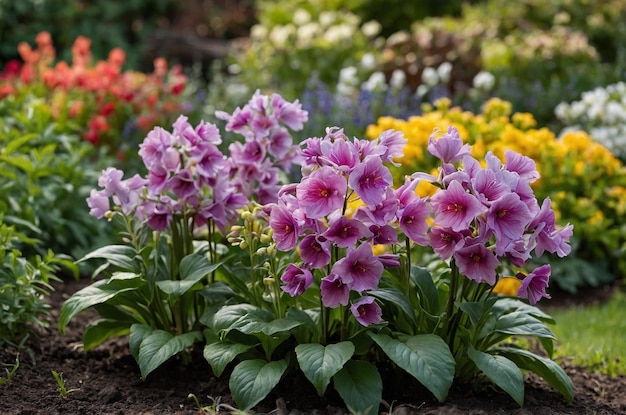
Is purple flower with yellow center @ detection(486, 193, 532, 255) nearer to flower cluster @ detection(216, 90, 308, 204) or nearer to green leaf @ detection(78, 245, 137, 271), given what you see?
flower cluster @ detection(216, 90, 308, 204)

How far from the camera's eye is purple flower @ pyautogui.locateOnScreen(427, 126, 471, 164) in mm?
2736

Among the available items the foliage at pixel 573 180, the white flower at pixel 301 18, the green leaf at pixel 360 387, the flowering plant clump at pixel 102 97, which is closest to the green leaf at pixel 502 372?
the green leaf at pixel 360 387

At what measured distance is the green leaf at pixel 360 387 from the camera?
2637 millimetres

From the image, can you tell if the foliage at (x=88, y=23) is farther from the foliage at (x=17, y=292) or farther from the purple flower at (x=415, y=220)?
the purple flower at (x=415, y=220)

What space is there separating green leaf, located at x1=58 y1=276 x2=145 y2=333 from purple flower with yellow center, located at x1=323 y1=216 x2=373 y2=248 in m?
0.87

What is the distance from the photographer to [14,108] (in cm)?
556

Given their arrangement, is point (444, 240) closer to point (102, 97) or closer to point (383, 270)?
point (383, 270)

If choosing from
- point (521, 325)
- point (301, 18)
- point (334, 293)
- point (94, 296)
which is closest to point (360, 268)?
point (334, 293)

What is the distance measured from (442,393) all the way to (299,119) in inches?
49.8

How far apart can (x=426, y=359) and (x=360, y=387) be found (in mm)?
234

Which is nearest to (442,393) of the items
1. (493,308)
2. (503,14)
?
(493,308)

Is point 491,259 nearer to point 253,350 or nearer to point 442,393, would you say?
point 442,393

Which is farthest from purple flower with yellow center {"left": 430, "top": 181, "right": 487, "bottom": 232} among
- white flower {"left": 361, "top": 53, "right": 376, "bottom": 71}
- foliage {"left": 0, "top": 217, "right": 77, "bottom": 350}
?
white flower {"left": 361, "top": 53, "right": 376, "bottom": 71}

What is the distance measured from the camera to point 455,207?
2619 millimetres
